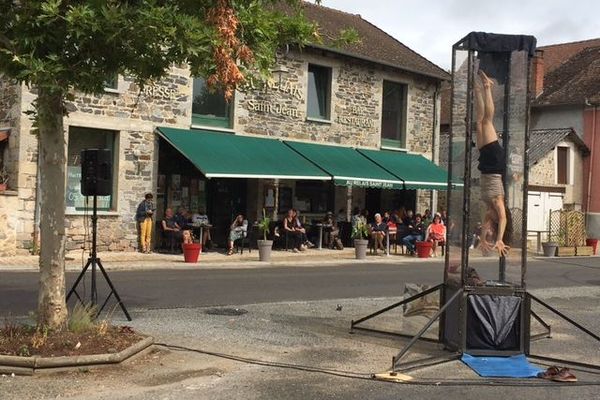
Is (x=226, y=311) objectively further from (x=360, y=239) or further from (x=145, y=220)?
(x=360, y=239)

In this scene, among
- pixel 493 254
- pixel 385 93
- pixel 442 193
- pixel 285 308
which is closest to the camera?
pixel 493 254

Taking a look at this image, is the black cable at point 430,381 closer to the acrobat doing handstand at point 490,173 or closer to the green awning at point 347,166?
the acrobat doing handstand at point 490,173

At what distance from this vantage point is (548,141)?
30844mm

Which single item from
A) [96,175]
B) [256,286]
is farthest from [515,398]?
[256,286]

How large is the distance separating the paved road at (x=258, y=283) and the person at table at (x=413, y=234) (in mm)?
3514

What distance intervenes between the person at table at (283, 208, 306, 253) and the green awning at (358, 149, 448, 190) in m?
4.06

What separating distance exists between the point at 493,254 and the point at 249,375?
3.03 metres

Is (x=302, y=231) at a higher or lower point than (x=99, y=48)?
lower

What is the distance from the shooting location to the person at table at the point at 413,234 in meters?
22.0

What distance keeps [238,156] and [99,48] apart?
1277 cm

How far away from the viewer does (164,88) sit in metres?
19.0

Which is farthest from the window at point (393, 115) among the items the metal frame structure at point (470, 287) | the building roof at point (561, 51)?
the metal frame structure at point (470, 287)

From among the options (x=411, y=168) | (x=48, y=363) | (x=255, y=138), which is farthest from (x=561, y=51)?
(x=48, y=363)

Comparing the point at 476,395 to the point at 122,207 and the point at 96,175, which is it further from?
the point at 122,207
